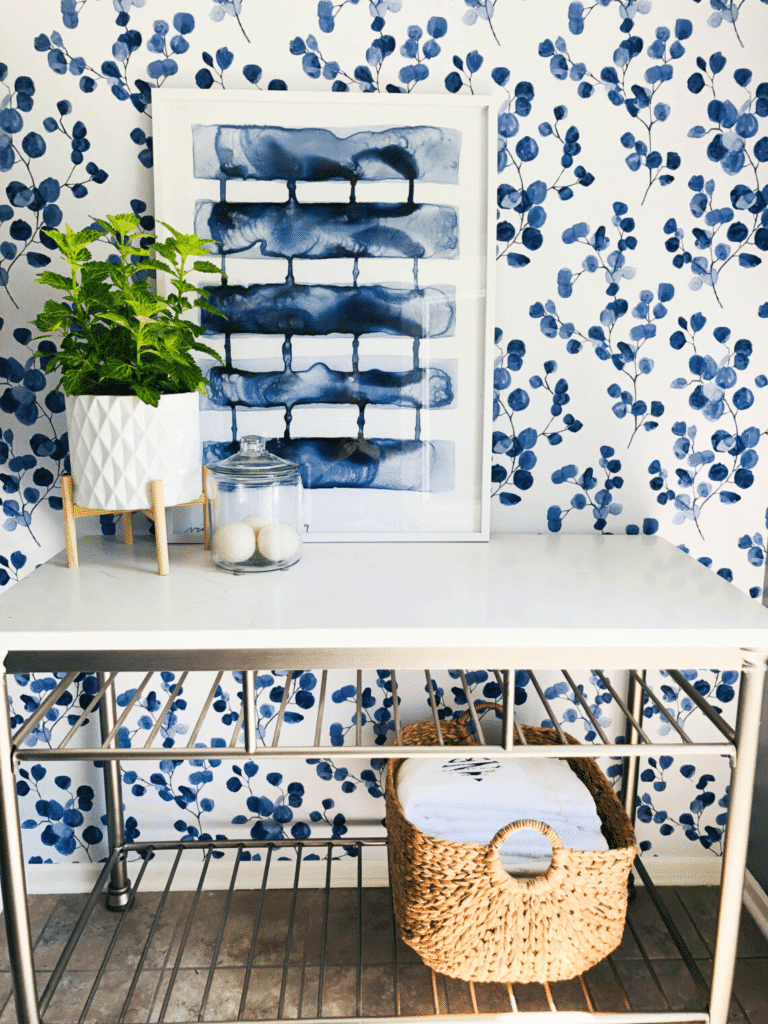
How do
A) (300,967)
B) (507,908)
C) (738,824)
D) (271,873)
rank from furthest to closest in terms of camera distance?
1. (271,873)
2. (300,967)
3. (507,908)
4. (738,824)

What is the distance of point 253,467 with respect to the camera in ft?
4.86

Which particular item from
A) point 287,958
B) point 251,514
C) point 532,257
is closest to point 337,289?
point 532,257

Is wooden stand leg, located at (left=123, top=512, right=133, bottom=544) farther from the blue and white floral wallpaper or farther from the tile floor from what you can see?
the tile floor

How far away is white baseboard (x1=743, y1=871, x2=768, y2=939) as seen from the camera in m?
1.78

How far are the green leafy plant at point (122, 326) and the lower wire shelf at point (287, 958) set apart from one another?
1.13 metres

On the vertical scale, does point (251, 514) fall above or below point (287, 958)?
above

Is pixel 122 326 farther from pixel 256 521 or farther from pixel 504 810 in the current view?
pixel 504 810

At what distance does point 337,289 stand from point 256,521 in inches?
21.7

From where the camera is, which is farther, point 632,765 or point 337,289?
point 632,765

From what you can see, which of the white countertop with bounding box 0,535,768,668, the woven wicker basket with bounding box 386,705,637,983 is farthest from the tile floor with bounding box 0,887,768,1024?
the white countertop with bounding box 0,535,768,668

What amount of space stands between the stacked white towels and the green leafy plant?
933 mm

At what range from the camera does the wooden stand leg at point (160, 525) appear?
1.41 meters

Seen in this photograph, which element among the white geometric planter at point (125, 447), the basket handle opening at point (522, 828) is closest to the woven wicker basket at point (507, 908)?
the basket handle opening at point (522, 828)

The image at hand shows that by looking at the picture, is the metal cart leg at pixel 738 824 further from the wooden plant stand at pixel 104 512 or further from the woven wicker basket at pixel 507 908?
the wooden plant stand at pixel 104 512
